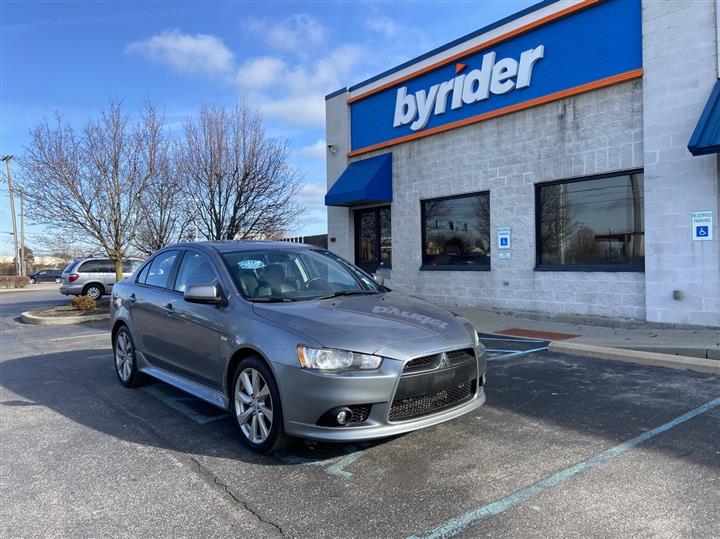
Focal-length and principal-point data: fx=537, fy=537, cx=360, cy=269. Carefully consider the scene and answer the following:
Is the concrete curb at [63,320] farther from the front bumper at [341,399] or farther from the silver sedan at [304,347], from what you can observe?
the front bumper at [341,399]

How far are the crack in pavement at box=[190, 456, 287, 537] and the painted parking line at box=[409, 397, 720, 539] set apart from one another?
788mm

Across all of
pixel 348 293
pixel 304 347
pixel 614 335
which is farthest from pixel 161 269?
pixel 614 335

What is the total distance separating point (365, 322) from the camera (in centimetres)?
399

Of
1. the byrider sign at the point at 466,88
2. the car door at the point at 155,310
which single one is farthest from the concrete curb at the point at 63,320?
the byrider sign at the point at 466,88

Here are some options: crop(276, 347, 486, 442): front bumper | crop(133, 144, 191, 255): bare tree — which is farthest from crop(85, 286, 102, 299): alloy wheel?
crop(276, 347, 486, 442): front bumper

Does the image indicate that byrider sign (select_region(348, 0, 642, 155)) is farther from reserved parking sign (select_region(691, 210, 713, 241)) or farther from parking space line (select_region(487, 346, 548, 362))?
parking space line (select_region(487, 346, 548, 362))

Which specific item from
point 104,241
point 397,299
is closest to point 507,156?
point 397,299

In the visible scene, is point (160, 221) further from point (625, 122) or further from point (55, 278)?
point (55, 278)

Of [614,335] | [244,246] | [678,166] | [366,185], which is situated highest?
[366,185]

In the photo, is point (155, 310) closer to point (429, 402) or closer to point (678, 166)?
point (429, 402)

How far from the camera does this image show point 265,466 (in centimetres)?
385

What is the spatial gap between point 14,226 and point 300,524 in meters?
50.7

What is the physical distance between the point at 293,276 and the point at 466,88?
861 centimetres

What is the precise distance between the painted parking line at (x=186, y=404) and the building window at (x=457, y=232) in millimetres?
7787
